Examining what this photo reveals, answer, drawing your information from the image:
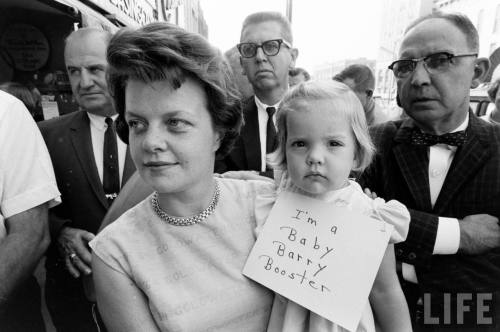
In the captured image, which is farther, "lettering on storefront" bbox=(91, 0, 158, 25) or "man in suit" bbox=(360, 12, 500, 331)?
"lettering on storefront" bbox=(91, 0, 158, 25)

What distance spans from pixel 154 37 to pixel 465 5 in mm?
21057

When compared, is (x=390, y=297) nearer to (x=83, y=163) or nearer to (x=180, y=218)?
(x=180, y=218)

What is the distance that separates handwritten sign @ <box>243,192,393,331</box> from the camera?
41.5 inches

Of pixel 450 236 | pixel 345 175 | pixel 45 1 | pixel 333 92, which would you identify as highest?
pixel 45 1

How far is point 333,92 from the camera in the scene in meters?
1.19

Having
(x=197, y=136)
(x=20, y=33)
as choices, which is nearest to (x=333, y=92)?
(x=197, y=136)

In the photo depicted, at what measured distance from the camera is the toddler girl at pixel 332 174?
1142mm

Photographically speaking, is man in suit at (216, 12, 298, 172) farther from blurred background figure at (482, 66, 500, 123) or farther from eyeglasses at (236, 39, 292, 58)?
blurred background figure at (482, 66, 500, 123)

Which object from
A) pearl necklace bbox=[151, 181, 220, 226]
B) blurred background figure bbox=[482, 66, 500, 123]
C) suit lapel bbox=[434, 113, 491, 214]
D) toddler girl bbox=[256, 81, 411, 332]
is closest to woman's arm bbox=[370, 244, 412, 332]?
toddler girl bbox=[256, 81, 411, 332]

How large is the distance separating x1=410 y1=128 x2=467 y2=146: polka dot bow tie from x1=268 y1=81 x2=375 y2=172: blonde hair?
459mm

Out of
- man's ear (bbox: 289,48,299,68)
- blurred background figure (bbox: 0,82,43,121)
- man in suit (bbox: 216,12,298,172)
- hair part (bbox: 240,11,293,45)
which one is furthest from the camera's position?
blurred background figure (bbox: 0,82,43,121)

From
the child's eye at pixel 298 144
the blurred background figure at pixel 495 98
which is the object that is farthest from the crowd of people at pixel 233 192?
the blurred background figure at pixel 495 98

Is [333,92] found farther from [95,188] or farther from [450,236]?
[95,188]

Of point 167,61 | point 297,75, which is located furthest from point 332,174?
point 297,75
